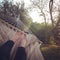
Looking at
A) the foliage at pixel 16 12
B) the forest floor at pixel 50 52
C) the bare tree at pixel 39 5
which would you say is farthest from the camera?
the bare tree at pixel 39 5

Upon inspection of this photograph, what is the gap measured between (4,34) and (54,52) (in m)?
0.82

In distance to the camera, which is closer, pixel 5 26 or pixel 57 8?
pixel 5 26

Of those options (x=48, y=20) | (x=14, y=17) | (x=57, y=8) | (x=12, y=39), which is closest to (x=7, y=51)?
(x=12, y=39)

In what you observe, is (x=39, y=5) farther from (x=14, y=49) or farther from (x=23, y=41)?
(x=14, y=49)

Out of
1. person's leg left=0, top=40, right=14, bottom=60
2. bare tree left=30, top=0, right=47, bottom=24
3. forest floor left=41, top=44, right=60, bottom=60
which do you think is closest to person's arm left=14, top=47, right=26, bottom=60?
person's leg left=0, top=40, right=14, bottom=60

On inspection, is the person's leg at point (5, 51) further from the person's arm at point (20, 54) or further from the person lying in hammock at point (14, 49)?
the person's arm at point (20, 54)

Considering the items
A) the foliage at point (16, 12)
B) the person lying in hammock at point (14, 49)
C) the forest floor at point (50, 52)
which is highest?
the foliage at point (16, 12)

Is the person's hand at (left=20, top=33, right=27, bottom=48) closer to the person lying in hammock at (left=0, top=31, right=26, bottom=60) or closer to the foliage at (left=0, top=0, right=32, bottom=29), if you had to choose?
the person lying in hammock at (left=0, top=31, right=26, bottom=60)

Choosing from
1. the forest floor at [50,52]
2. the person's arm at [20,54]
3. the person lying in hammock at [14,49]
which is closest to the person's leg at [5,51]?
the person lying in hammock at [14,49]

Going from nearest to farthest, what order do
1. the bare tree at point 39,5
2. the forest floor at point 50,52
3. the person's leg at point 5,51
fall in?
1. the person's leg at point 5,51
2. the forest floor at point 50,52
3. the bare tree at point 39,5

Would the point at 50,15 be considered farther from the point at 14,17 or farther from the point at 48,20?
the point at 14,17

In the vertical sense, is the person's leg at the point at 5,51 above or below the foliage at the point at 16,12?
below

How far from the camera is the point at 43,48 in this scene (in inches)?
148

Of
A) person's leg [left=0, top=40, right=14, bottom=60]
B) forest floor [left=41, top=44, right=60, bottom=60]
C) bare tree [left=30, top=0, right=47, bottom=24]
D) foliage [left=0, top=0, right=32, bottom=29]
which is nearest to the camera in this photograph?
person's leg [left=0, top=40, right=14, bottom=60]
